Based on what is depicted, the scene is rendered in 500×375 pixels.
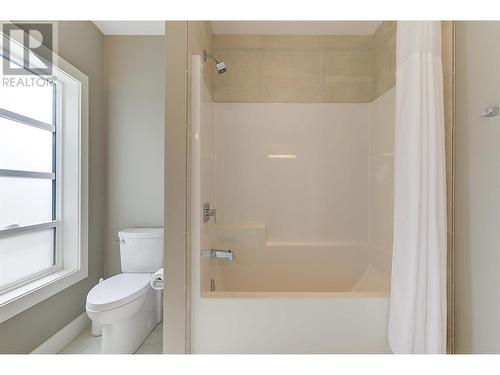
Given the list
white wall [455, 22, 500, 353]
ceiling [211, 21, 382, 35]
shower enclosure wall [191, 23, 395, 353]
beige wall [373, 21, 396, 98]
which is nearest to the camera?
white wall [455, 22, 500, 353]

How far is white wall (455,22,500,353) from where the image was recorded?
1.15m

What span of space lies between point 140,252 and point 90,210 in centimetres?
52

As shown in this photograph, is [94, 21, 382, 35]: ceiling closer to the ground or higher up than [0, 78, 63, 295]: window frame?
higher up

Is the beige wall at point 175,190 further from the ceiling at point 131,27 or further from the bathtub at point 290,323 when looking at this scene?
the ceiling at point 131,27

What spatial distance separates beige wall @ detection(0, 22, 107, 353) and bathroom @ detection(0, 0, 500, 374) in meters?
0.01

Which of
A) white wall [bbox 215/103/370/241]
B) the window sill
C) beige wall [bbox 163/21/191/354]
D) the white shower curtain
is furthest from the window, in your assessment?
the white shower curtain

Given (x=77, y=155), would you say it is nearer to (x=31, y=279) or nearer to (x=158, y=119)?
(x=158, y=119)

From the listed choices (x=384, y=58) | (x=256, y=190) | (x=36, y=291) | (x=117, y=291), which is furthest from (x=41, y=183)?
(x=384, y=58)

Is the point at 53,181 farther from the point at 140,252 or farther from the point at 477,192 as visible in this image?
the point at 477,192

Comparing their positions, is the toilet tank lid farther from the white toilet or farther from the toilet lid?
the toilet lid

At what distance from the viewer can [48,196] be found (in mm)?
1988
